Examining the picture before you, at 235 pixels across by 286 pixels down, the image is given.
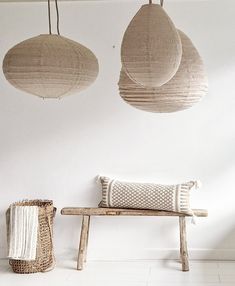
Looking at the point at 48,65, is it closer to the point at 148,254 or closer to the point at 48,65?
the point at 48,65

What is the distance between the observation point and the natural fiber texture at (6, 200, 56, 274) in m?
5.25

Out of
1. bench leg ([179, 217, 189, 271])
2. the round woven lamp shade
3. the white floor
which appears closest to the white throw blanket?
the white floor

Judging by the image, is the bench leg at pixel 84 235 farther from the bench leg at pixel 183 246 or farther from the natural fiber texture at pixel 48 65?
the natural fiber texture at pixel 48 65

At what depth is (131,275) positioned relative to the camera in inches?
201

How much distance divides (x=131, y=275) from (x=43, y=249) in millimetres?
854

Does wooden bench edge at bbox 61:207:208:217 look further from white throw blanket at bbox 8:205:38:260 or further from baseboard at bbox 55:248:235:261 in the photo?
baseboard at bbox 55:248:235:261

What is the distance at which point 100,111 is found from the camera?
5598 mm

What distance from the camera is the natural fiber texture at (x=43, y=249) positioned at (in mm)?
5254

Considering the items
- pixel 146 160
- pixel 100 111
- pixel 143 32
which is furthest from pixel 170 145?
pixel 143 32

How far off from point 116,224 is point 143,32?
399 cm

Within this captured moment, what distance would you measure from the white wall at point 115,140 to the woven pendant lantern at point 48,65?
3.22m

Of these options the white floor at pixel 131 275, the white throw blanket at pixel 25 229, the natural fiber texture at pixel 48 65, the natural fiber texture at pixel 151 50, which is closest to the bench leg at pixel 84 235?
the white floor at pixel 131 275

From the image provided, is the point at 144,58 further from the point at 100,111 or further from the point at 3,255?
the point at 3,255

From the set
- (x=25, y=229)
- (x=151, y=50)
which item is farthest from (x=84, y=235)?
(x=151, y=50)
